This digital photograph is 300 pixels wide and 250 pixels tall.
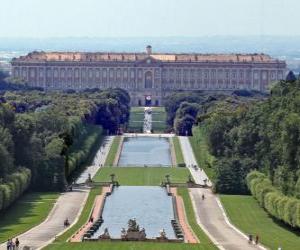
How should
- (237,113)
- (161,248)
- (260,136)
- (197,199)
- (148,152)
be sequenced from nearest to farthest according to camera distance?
1. (161,248)
2. (197,199)
3. (260,136)
4. (237,113)
5. (148,152)

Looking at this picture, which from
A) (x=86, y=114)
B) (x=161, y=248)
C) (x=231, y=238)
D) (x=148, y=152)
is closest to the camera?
(x=161, y=248)

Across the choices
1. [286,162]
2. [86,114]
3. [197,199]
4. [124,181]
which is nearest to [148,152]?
[86,114]

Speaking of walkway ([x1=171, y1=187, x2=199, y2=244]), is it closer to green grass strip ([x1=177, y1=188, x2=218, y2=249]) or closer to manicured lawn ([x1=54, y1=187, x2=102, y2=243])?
green grass strip ([x1=177, y1=188, x2=218, y2=249])

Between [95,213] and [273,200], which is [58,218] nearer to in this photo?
[95,213]

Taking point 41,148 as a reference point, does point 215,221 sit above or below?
below

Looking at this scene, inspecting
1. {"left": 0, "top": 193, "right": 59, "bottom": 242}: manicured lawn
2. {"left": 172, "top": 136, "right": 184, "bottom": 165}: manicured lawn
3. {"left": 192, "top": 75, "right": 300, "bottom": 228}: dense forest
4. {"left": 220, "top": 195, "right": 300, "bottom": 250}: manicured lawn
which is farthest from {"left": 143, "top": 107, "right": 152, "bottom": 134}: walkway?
{"left": 0, "top": 193, "right": 59, "bottom": 242}: manicured lawn

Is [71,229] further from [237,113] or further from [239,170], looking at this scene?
[237,113]

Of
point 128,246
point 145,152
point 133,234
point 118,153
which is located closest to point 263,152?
point 133,234
